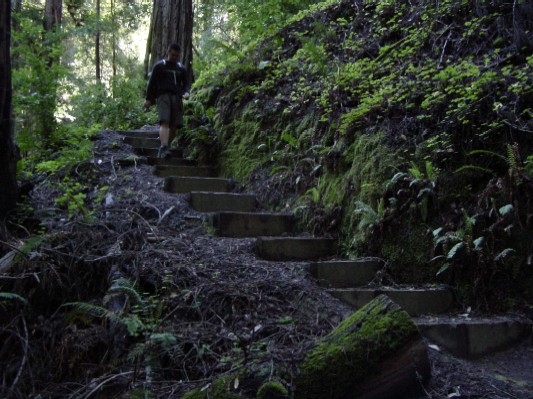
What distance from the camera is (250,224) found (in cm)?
568

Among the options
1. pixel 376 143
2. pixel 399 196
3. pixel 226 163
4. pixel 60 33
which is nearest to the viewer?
pixel 399 196

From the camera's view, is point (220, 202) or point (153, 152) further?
point (153, 152)

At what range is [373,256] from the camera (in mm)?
4898

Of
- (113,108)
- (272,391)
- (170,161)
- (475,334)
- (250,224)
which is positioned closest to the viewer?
(272,391)

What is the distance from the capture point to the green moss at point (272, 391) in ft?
8.29

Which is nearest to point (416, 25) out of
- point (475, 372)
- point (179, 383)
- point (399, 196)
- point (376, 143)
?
point (376, 143)

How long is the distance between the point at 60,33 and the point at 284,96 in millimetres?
3634

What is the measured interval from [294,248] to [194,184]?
238 centimetres

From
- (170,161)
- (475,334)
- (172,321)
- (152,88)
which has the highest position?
(152,88)

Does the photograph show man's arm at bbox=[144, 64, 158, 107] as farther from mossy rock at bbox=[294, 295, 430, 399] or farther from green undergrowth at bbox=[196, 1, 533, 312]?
mossy rock at bbox=[294, 295, 430, 399]

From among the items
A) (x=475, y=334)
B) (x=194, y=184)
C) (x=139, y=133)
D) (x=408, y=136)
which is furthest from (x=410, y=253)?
(x=139, y=133)

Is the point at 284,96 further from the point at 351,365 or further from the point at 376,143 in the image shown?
the point at 351,365

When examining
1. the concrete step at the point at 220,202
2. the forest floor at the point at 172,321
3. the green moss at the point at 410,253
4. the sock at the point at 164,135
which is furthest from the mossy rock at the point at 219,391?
the sock at the point at 164,135

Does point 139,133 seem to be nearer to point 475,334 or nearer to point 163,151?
point 163,151
